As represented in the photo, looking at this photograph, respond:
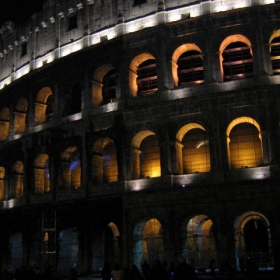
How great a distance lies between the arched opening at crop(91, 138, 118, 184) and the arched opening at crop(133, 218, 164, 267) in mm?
3599

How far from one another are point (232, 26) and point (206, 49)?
1817 millimetres

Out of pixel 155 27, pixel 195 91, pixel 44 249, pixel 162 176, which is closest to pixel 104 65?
pixel 155 27

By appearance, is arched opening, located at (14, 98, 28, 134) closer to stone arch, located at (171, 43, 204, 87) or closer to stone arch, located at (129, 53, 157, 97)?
stone arch, located at (129, 53, 157, 97)

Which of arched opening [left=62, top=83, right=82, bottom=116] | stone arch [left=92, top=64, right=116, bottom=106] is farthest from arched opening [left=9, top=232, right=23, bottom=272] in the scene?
stone arch [left=92, top=64, right=116, bottom=106]

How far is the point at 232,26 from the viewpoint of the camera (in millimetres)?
25375

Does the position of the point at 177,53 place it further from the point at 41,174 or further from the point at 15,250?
the point at 15,250

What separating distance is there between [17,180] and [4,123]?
5377mm

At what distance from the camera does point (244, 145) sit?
24797mm

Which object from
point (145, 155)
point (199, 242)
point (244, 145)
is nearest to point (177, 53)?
point (145, 155)

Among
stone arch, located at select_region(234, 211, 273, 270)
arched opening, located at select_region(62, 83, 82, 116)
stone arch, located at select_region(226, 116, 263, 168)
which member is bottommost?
stone arch, located at select_region(234, 211, 273, 270)

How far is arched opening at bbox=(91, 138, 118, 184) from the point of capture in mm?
27609

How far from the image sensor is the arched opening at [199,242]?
23938 mm

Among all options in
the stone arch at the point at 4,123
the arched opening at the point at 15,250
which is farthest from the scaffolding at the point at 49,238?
the stone arch at the point at 4,123

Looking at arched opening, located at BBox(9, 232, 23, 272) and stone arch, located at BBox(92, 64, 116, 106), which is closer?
stone arch, located at BBox(92, 64, 116, 106)
